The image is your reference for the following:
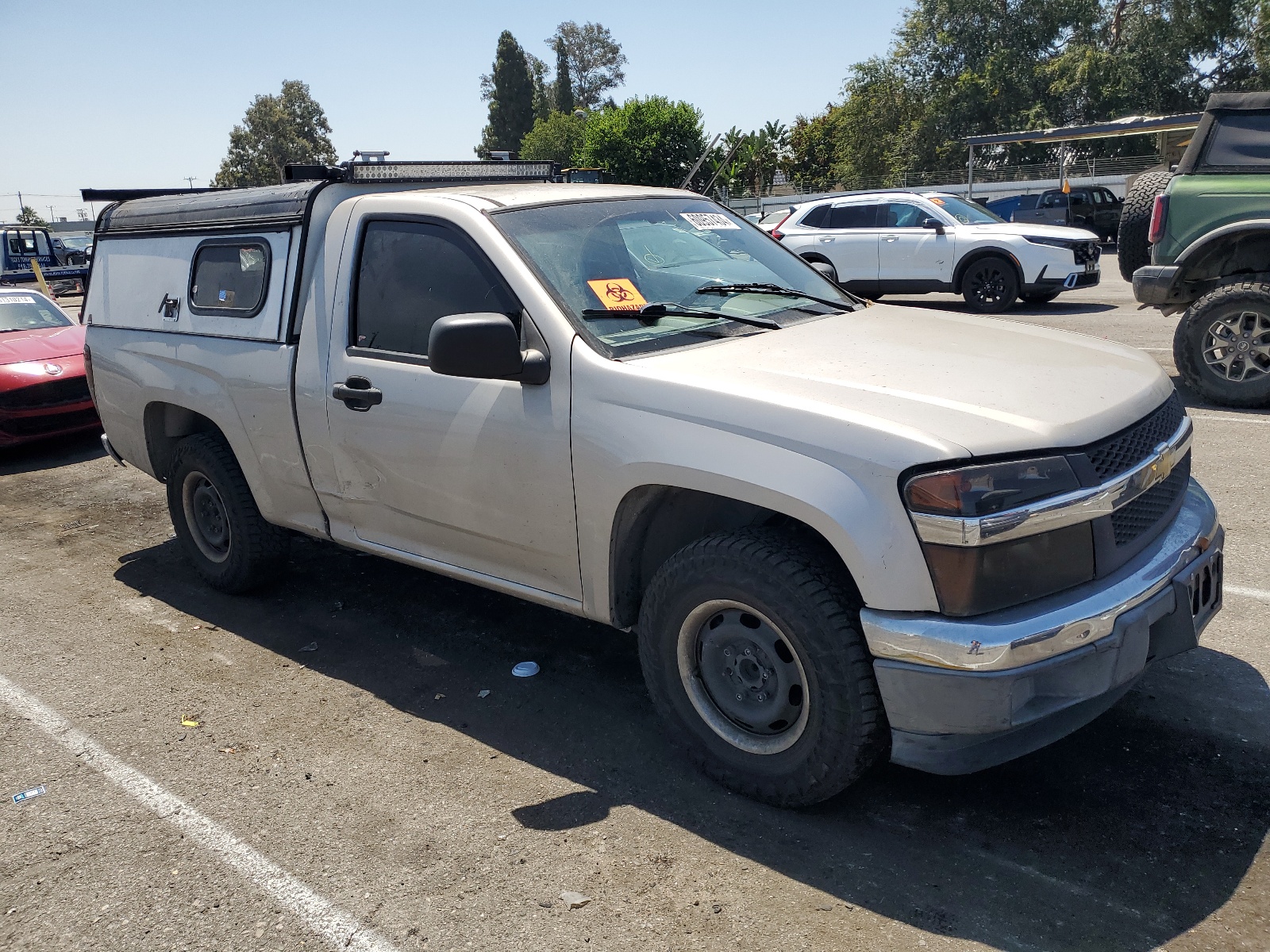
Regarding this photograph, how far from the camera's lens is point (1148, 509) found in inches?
120

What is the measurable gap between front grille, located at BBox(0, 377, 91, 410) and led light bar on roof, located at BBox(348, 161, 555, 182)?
547cm

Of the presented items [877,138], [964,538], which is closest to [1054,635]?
[964,538]

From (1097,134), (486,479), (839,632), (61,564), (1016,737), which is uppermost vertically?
(1097,134)

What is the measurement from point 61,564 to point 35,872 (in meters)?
3.45

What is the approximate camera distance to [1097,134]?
3216cm

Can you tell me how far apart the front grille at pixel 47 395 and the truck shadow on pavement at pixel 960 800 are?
5674mm

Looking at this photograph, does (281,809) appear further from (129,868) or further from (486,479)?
(486,479)

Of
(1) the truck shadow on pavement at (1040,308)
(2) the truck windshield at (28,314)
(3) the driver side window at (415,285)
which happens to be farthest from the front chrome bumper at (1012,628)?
(1) the truck shadow on pavement at (1040,308)

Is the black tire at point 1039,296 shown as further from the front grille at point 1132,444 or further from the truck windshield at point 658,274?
the front grille at point 1132,444

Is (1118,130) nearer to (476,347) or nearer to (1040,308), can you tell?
(1040,308)

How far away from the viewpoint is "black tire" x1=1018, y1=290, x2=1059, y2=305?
46.5 feet

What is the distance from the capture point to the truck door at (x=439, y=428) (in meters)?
3.52

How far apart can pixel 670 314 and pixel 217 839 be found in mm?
2267

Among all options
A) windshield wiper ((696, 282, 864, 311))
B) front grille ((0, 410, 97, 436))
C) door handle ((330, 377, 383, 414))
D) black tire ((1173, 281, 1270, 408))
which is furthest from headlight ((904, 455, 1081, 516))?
front grille ((0, 410, 97, 436))
